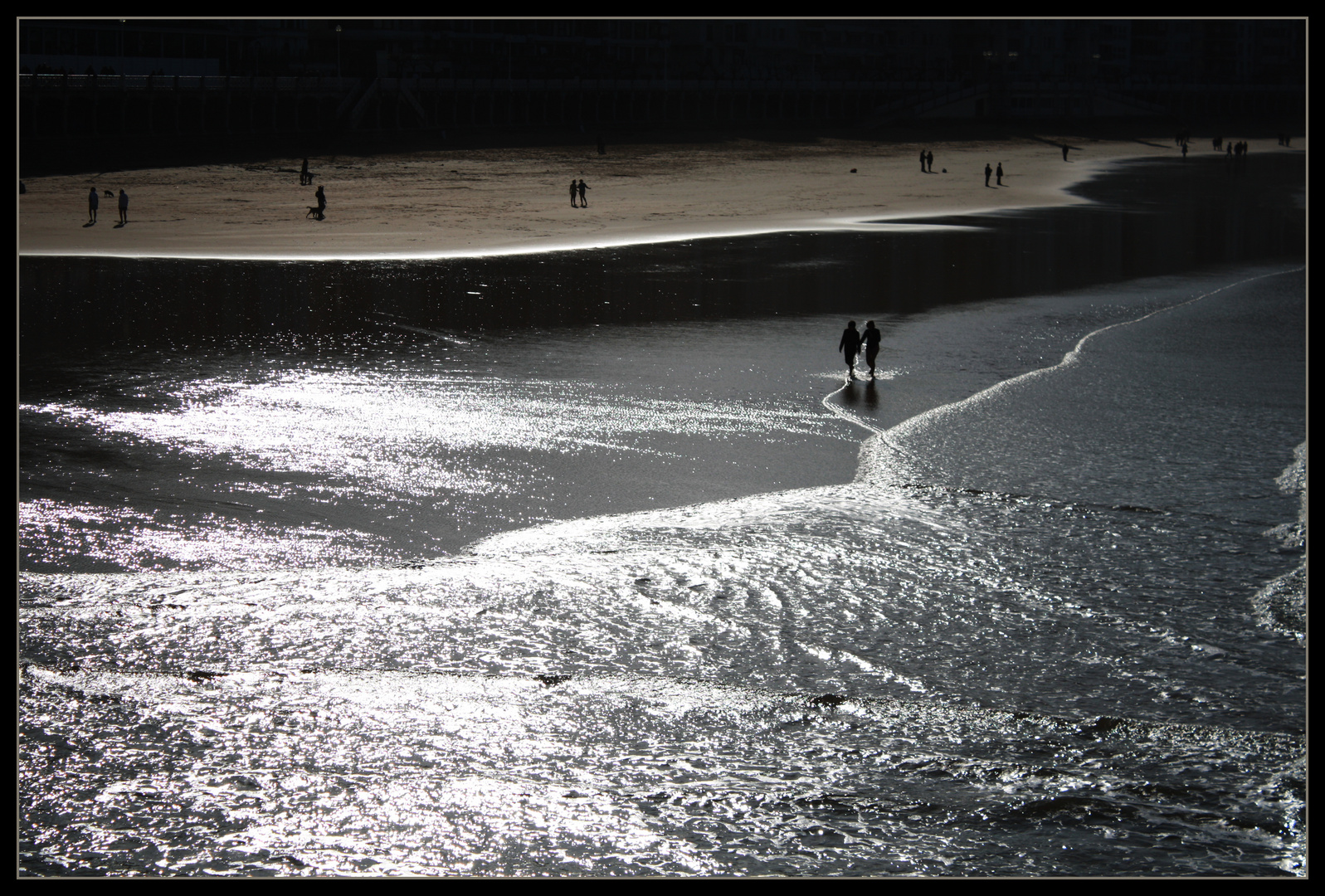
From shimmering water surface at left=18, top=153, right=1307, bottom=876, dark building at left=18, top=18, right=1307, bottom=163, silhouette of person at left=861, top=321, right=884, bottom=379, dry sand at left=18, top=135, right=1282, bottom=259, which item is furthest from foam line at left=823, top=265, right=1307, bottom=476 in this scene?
dry sand at left=18, top=135, right=1282, bottom=259

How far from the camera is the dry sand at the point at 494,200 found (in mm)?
32875

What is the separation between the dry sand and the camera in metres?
32.9

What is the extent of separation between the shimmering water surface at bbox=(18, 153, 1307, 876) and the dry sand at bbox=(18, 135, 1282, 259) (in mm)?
15603

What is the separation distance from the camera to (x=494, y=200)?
4325cm

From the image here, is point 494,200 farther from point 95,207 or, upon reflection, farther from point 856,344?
point 856,344

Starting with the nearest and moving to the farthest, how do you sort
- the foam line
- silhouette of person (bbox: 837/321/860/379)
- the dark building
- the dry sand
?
the foam line
silhouette of person (bbox: 837/321/860/379)
the dry sand
the dark building

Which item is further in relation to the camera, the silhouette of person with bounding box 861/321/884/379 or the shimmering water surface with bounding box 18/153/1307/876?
the silhouette of person with bounding box 861/321/884/379

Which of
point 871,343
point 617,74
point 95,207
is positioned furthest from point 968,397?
point 617,74

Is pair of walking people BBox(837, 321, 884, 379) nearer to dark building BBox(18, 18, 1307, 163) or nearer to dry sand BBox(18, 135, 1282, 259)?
dry sand BBox(18, 135, 1282, 259)

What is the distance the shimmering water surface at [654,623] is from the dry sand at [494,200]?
15603 millimetres

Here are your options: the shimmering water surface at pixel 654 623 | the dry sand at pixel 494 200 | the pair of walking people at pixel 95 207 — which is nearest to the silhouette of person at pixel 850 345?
the shimmering water surface at pixel 654 623

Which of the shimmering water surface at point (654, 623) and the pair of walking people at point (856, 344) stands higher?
the pair of walking people at point (856, 344)

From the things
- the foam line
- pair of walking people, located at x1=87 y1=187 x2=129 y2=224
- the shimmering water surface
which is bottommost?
the shimmering water surface

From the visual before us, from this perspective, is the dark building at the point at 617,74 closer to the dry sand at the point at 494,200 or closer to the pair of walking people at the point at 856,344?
the dry sand at the point at 494,200
